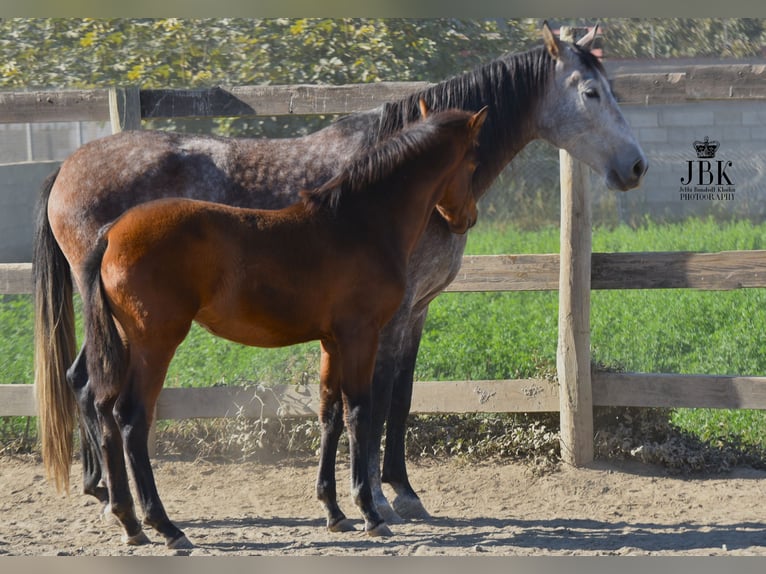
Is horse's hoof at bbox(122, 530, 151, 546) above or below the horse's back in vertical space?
below

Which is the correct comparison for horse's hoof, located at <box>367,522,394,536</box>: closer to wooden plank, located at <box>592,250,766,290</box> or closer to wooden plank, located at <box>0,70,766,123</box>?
wooden plank, located at <box>592,250,766,290</box>

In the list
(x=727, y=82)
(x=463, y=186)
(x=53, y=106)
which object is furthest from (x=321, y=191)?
(x=727, y=82)

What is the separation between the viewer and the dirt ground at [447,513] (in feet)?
13.1

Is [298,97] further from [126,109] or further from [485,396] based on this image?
[485,396]

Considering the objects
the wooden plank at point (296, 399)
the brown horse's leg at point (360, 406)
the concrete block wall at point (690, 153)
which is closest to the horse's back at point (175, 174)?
the brown horse's leg at point (360, 406)

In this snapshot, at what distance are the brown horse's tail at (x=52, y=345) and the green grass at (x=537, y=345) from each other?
1.43 meters

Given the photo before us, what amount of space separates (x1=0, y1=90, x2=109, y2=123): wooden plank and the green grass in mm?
1918

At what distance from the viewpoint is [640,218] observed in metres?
13.4

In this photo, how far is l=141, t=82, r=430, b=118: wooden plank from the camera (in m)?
5.29

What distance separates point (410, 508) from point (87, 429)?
164 centimetres

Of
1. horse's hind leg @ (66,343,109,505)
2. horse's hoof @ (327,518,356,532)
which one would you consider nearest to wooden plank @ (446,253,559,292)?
horse's hoof @ (327,518,356,532)

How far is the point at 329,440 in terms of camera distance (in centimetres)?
426

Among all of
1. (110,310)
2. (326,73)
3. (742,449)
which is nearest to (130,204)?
(110,310)

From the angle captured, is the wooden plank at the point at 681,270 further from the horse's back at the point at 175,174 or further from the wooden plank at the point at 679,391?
the horse's back at the point at 175,174
